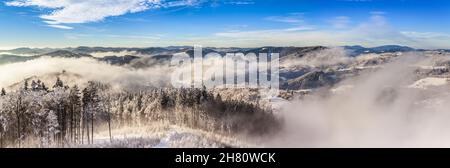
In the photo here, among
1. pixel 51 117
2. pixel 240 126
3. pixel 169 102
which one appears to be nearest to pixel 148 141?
pixel 51 117

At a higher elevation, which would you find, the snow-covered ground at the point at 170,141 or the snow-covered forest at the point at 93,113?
the snow-covered ground at the point at 170,141

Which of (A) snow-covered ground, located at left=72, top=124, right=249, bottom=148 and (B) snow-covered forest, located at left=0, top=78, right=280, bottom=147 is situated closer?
(A) snow-covered ground, located at left=72, top=124, right=249, bottom=148

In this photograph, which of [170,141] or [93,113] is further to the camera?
[93,113]

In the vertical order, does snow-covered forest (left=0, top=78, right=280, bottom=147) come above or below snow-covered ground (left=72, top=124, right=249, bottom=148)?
below

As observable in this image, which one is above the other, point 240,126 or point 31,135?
point 31,135

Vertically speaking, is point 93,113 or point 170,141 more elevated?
point 170,141

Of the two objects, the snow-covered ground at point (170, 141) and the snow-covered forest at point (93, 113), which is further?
the snow-covered forest at point (93, 113)
